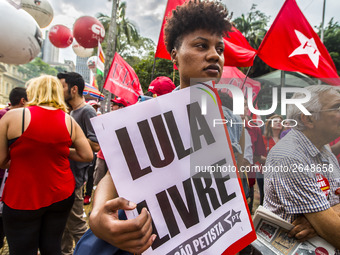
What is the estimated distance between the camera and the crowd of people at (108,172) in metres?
0.98

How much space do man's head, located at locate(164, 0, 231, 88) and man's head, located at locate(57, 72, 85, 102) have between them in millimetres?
1595

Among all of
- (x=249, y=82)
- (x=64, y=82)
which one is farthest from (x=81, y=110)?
(x=249, y=82)

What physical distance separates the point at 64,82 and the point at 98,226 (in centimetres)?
215

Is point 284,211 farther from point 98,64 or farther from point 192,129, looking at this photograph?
point 98,64

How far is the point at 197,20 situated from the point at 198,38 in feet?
0.40

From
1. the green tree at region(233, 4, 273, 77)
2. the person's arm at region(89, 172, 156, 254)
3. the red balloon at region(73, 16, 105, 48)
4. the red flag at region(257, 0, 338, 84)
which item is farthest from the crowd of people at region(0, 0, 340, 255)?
the green tree at region(233, 4, 273, 77)

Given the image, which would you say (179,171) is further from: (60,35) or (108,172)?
(60,35)

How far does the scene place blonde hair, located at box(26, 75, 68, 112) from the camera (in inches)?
64.4

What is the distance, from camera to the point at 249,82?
17.2 feet

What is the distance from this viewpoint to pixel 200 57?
998mm

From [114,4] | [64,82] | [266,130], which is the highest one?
[114,4]

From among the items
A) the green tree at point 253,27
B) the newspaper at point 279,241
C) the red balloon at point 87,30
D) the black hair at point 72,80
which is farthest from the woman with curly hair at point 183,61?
the green tree at point 253,27

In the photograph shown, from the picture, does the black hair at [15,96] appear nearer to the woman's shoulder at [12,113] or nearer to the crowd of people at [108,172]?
the crowd of people at [108,172]

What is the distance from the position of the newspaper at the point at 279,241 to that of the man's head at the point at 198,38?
87 centimetres
